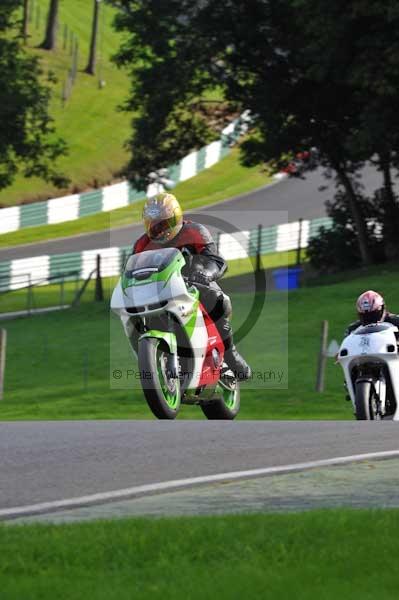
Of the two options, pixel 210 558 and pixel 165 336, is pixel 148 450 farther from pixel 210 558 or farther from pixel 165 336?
pixel 210 558

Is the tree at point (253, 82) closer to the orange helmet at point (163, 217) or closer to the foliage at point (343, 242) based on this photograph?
the foliage at point (343, 242)

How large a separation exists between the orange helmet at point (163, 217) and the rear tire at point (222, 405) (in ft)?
6.43

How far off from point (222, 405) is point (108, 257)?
102ft

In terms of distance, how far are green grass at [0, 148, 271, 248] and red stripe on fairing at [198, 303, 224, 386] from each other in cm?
4664

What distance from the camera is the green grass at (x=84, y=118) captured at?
232 ft

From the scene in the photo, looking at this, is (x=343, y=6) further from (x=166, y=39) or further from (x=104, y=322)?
(x=104, y=322)

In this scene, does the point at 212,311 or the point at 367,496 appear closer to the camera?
the point at 367,496

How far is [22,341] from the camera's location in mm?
33375

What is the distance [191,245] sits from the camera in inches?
564

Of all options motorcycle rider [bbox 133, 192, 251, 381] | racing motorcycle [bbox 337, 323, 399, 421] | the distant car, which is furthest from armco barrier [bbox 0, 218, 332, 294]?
motorcycle rider [bbox 133, 192, 251, 381]

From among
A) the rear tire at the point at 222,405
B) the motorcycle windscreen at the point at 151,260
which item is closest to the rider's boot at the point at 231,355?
the rear tire at the point at 222,405

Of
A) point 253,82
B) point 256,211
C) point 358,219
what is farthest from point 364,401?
point 256,211

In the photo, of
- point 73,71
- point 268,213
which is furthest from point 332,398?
point 73,71

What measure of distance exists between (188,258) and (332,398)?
344 inches
